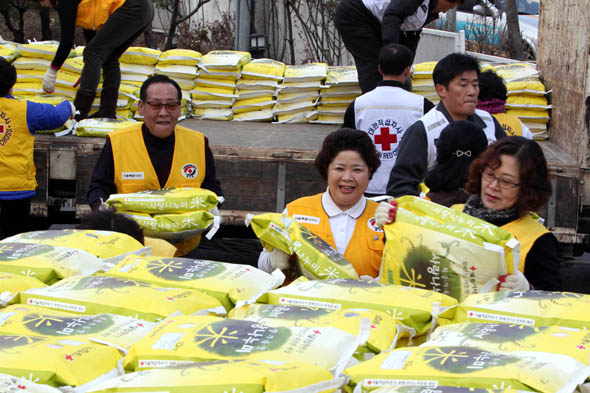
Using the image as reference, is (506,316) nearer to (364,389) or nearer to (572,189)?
(364,389)

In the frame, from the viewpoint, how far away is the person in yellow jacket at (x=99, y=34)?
5746 millimetres

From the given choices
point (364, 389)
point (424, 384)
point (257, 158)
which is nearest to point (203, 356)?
point (364, 389)

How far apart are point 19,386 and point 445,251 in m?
1.47

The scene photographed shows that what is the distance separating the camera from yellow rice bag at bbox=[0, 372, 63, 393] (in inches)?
72.5

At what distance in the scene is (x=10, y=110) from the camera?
483cm

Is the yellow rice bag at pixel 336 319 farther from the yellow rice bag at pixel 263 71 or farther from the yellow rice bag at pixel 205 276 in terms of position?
the yellow rice bag at pixel 263 71

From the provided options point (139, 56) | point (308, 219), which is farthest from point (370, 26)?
point (308, 219)

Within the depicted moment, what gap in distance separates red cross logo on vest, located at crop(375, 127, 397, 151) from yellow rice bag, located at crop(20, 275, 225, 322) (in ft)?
7.27

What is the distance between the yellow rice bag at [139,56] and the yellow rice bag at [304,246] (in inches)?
159

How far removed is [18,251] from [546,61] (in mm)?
4643

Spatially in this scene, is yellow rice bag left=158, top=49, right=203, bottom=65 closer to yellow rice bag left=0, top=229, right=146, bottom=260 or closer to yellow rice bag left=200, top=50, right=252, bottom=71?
yellow rice bag left=200, top=50, right=252, bottom=71

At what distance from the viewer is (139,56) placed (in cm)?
694

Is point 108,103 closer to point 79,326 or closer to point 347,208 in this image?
point 347,208

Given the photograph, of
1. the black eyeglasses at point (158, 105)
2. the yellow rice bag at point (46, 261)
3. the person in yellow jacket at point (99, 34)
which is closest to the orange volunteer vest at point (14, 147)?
the black eyeglasses at point (158, 105)
